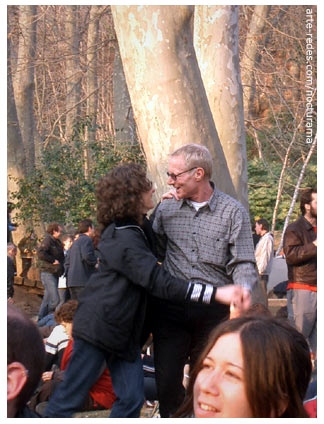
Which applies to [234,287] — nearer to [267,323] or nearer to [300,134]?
[267,323]

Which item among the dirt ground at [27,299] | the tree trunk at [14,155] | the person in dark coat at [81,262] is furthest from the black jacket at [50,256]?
the tree trunk at [14,155]

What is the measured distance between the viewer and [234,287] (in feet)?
11.6

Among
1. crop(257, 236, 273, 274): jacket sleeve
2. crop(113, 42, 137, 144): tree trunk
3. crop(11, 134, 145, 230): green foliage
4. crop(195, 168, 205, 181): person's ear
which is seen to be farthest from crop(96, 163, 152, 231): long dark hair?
crop(113, 42, 137, 144): tree trunk

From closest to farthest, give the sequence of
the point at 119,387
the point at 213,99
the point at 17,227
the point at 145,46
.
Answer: the point at 119,387, the point at 145,46, the point at 213,99, the point at 17,227

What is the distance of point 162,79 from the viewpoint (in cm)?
515

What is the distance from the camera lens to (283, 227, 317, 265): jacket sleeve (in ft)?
21.8

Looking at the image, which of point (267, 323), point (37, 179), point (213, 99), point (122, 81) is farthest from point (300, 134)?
point (267, 323)

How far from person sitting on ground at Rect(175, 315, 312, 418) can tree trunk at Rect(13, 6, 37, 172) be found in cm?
1534

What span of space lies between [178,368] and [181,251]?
0.67m

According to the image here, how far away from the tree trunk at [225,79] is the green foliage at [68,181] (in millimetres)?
6734

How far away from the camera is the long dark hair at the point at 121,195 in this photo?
377 cm

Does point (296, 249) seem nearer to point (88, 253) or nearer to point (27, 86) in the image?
point (88, 253)

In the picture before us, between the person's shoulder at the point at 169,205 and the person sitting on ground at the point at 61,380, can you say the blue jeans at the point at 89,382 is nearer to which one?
the person sitting on ground at the point at 61,380

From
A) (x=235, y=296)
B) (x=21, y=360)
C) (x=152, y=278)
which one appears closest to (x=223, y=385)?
(x=21, y=360)
